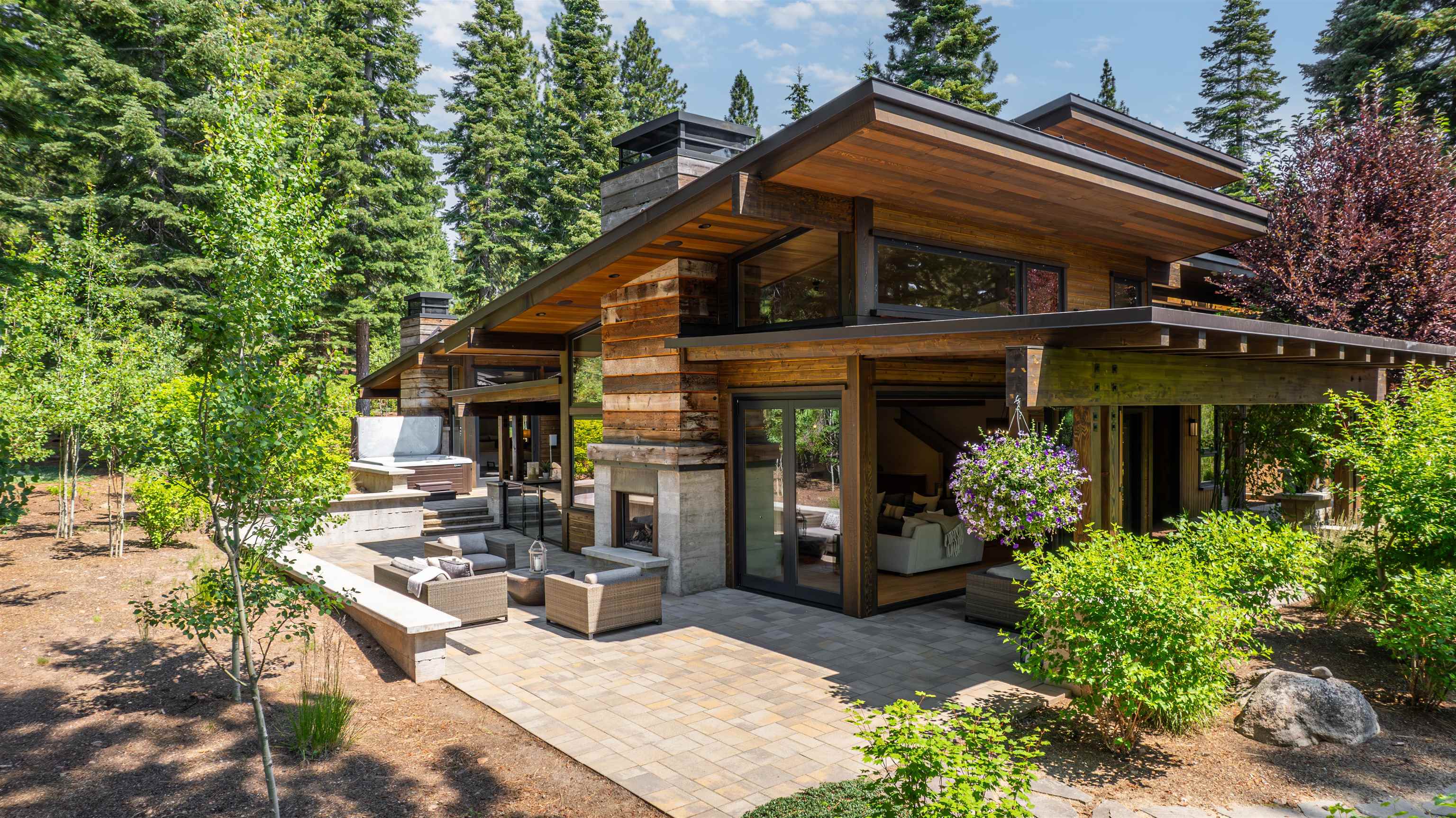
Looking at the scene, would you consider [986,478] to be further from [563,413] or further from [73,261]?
[73,261]

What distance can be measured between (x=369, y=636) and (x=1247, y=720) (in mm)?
7259

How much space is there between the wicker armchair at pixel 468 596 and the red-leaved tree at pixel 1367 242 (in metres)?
11.6

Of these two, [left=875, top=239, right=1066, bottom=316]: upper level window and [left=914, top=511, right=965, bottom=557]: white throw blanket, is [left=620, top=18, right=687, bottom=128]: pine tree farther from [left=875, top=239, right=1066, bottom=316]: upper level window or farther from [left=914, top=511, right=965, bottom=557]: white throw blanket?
[left=914, top=511, right=965, bottom=557]: white throw blanket

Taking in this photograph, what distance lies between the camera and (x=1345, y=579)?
715 cm

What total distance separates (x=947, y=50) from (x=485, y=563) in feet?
80.6

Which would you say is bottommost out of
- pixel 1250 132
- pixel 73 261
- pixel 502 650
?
pixel 502 650

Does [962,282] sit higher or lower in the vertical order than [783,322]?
higher

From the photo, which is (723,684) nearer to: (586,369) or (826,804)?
(826,804)

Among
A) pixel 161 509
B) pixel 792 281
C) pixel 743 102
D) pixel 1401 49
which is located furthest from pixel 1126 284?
pixel 743 102

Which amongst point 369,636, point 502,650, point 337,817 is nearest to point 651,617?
point 502,650

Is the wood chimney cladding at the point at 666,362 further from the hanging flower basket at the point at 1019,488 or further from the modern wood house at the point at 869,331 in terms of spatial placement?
the hanging flower basket at the point at 1019,488

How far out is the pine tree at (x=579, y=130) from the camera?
30.4 m

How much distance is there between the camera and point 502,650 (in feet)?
23.8

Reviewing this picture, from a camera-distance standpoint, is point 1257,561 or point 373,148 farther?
point 373,148
